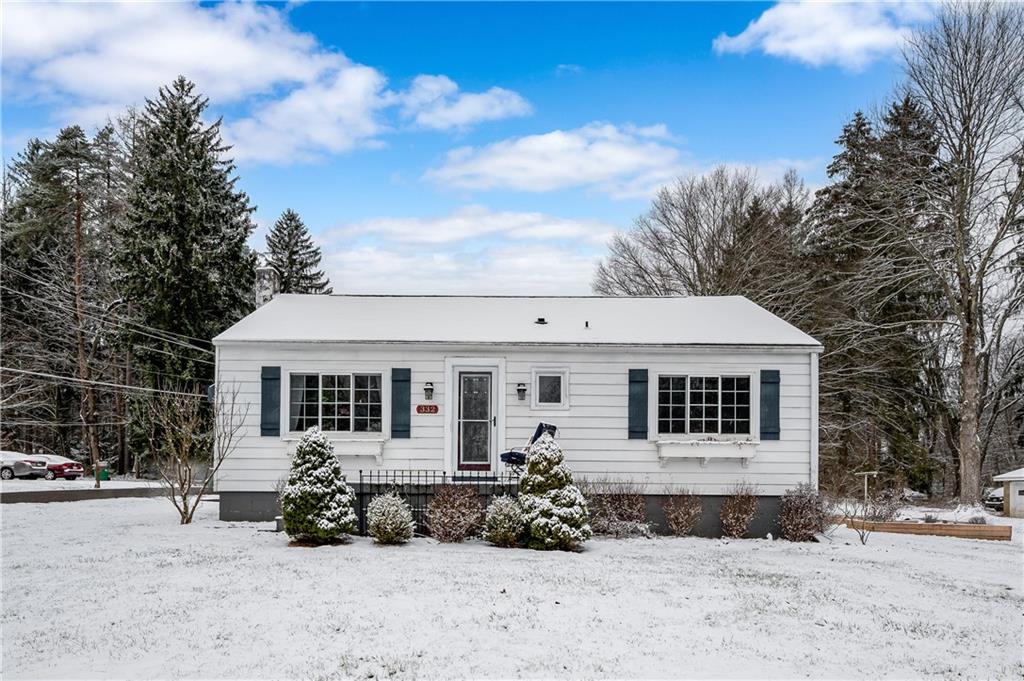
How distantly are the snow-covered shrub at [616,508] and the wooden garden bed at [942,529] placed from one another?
4179 mm

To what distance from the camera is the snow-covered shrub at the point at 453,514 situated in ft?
38.0

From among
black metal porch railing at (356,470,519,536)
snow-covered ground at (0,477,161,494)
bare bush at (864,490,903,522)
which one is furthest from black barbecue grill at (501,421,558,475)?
snow-covered ground at (0,477,161,494)

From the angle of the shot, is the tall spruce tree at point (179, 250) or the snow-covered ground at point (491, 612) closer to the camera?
the snow-covered ground at point (491, 612)

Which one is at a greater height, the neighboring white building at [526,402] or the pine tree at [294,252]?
the pine tree at [294,252]

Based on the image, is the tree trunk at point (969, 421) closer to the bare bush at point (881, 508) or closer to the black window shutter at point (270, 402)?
the bare bush at point (881, 508)

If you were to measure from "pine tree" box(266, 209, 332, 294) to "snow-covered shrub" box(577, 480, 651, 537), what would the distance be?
27346mm

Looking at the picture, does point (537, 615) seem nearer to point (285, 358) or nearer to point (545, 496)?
point (545, 496)

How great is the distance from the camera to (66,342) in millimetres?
30984

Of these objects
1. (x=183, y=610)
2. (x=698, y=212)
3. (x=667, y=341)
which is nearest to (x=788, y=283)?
(x=698, y=212)

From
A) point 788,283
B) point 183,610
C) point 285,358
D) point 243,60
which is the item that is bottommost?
point 183,610

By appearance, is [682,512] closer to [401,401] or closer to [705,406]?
[705,406]

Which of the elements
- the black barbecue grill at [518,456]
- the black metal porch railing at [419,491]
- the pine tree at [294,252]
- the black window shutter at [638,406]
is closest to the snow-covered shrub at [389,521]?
the black metal porch railing at [419,491]

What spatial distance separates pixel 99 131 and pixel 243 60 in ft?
67.6

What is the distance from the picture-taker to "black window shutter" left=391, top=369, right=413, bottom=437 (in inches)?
520
